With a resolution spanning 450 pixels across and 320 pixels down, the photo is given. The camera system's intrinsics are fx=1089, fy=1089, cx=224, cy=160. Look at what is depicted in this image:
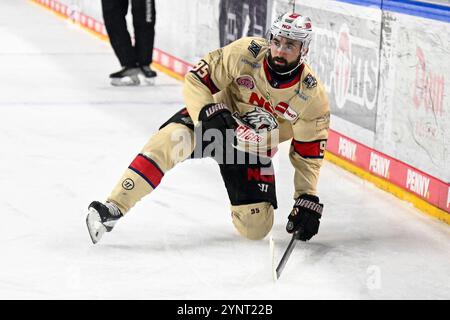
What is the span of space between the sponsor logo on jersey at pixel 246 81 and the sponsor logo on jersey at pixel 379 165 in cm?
130

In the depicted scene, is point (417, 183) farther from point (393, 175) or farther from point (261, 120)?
point (261, 120)

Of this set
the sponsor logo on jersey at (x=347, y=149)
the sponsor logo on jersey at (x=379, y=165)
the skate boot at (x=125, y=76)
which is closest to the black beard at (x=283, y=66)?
the sponsor logo on jersey at (x=379, y=165)

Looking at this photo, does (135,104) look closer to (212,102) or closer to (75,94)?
(75,94)

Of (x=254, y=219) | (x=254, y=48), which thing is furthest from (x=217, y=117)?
(x=254, y=219)

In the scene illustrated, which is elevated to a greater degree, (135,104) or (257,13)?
(257,13)

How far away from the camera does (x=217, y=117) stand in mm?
4086

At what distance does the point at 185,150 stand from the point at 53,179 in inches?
55.4

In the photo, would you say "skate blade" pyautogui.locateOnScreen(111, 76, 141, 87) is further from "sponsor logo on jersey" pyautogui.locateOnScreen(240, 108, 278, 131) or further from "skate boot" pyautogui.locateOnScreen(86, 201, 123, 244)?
"skate boot" pyautogui.locateOnScreen(86, 201, 123, 244)

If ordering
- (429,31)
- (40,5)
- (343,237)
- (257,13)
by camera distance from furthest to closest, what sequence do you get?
(40,5), (257,13), (429,31), (343,237)

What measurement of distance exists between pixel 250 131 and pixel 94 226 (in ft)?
2.42

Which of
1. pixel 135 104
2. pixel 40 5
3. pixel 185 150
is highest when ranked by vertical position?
pixel 185 150
